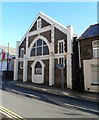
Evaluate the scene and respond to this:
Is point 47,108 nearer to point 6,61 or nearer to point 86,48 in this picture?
point 86,48

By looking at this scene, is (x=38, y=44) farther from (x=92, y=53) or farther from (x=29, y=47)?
(x=92, y=53)

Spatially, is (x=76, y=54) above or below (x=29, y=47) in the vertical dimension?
below

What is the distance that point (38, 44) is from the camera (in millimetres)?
22328

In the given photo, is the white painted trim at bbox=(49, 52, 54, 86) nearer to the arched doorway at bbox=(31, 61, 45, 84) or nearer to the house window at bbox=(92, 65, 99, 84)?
the arched doorway at bbox=(31, 61, 45, 84)

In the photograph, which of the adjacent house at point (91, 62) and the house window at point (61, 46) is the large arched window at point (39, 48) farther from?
the adjacent house at point (91, 62)

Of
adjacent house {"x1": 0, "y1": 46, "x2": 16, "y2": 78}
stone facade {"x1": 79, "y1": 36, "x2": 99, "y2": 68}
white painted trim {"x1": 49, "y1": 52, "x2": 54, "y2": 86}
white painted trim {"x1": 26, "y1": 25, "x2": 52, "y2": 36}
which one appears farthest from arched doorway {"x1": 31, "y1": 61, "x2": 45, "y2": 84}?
adjacent house {"x1": 0, "y1": 46, "x2": 16, "y2": 78}

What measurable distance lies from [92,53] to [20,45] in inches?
619

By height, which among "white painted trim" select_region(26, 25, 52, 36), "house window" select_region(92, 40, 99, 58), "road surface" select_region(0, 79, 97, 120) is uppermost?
"white painted trim" select_region(26, 25, 52, 36)

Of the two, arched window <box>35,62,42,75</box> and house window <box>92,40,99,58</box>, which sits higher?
house window <box>92,40,99,58</box>

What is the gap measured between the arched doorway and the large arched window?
1.74m

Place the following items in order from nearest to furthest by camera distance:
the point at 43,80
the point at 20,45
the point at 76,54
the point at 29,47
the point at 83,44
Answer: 1. the point at 83,44
2. the point at 76,54
3. the point at 43,80
4. the point at 29,47
5. the point at 20,45

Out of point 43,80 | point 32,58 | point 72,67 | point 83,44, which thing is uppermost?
point 83,44

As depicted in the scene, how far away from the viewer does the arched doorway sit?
67.3ft

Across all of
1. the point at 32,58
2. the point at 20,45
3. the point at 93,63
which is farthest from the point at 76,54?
the point at 20,45
